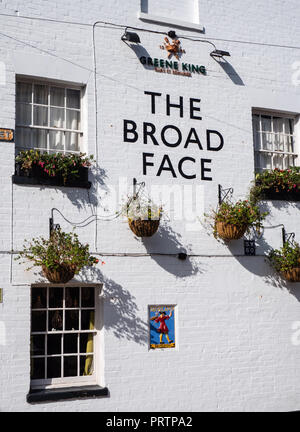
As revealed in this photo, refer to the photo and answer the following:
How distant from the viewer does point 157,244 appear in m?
8.63

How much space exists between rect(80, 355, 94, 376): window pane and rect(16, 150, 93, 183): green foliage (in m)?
2.88

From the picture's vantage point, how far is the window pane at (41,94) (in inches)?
334

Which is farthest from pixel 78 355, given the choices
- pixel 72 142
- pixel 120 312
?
pixel 72 142

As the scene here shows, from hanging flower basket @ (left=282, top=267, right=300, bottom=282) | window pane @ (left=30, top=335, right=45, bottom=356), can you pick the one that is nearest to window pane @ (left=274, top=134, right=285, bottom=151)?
hanging flower basket @ (left=282, top=267, right=300, bottom=282)

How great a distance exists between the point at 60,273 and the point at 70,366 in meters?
1.66

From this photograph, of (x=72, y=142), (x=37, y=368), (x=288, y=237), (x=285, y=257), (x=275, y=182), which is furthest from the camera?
(x=288, y=237)

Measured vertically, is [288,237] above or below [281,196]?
below

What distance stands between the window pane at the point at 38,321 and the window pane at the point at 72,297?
17.2 inches

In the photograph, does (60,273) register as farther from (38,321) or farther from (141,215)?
(141,215)

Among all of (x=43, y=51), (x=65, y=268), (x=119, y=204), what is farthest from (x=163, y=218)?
(x=43, y=51)

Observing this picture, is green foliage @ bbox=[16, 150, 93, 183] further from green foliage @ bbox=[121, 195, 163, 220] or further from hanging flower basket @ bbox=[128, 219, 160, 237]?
hanging flower basket @ bbox=[128, 219, 160, 237]

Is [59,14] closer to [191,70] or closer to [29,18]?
[29,18]
